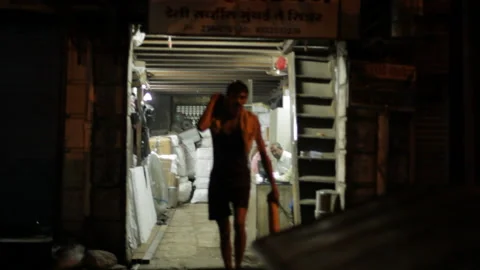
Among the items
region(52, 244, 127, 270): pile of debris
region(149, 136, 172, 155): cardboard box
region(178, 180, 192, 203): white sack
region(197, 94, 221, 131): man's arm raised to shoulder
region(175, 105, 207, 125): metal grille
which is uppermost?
region(175, 105, 207, 125): metal grille

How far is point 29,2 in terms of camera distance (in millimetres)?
7883

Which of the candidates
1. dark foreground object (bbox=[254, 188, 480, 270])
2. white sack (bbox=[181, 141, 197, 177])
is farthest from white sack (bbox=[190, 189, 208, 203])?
dark foreground object (bbox=[254, 188, 480, 270])

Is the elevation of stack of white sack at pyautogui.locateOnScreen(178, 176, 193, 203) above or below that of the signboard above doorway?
below

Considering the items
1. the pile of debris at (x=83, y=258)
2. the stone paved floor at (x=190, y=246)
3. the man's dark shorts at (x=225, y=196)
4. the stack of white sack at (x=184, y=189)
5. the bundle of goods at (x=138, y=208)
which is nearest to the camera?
the man's dark shorts at (x=225, y=196)

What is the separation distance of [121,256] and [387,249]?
6.50 m

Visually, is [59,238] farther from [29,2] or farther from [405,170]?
[405,170]

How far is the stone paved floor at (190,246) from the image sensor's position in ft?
27.4

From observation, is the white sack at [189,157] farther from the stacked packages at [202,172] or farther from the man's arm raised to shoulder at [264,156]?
the man's arm raised to shoulder at [264,156]

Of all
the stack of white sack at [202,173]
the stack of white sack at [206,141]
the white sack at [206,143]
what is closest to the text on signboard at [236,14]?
the stack of white sack at [202,173]

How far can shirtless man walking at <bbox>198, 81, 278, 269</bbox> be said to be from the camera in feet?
21.6

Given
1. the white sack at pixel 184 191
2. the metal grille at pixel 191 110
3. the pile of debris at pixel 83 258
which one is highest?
the metal grille at pixel 191 110

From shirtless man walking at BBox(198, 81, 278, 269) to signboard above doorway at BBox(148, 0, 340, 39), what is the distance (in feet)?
4.23

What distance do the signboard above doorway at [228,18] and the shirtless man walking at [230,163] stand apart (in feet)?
4.23

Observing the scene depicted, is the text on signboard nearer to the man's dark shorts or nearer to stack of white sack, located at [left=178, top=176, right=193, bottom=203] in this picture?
the man's dark shorts
